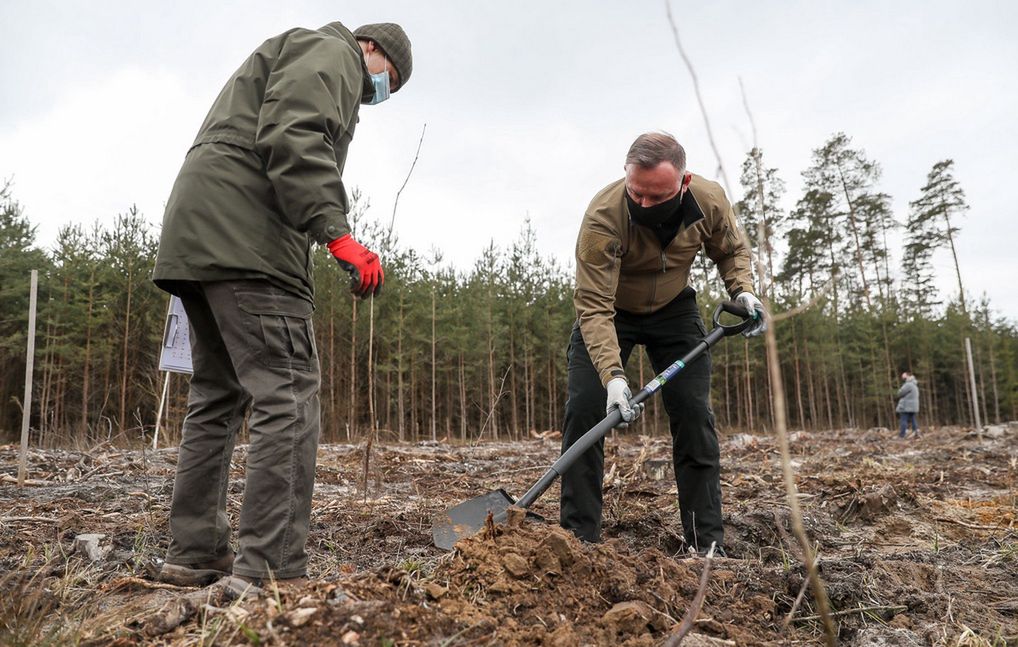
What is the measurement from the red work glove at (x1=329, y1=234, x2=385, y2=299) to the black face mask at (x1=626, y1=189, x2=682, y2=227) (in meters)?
1.44

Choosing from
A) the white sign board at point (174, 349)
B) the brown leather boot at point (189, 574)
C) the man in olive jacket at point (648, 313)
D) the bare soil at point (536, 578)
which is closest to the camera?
the bare soil at point (536, 578)

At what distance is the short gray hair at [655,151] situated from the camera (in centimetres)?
303

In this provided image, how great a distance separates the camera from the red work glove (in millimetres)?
2250

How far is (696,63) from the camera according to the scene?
1.04 m

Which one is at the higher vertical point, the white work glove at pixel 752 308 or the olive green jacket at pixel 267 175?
the olive green jacket at pixel 267 175

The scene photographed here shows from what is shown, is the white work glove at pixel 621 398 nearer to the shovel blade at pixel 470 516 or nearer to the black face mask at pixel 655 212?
the shovel blade at pixel 470 516

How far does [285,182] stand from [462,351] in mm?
21566

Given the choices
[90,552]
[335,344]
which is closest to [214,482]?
[90,552]

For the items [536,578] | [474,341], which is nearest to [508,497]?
[536,578]

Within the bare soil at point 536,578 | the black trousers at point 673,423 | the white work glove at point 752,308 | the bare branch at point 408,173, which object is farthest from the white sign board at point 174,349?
the white work glove at point 752,308

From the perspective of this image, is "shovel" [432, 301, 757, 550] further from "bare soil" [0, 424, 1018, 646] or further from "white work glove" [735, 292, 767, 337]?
"white work glove" [735, 292, 767, 337]

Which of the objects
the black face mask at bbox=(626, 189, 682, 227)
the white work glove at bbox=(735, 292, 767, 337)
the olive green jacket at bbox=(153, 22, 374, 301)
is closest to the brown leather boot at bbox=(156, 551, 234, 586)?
the olive green jacket at bbox=(153, 22, 374, 301)

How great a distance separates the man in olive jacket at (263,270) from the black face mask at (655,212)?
1.41 metres

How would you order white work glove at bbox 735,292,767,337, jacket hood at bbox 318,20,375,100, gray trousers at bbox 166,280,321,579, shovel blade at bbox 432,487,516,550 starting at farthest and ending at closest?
1. white work glove at bbox 735,292,767,337
2. shovel blade at bbox 432,487,516,550
3. jacket hood at bbox 318,20,375,100
4. gray trousers at bbox 166,280,321,579
